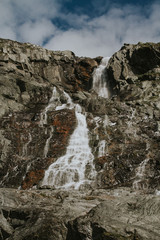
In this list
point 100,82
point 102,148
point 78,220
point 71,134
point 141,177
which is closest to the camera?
point 78,220

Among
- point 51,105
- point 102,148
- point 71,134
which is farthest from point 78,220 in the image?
point 51,105

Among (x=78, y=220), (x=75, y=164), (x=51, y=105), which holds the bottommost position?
(x=78, y=220)

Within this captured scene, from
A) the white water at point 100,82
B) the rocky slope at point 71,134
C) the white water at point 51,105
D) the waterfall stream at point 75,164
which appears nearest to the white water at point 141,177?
the rocky slope at point 71,134

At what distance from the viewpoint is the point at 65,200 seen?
15.9m

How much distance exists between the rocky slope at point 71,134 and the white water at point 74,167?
1.90ft

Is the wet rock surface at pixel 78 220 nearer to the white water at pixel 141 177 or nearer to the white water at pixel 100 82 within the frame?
the white water at pixel 141 177

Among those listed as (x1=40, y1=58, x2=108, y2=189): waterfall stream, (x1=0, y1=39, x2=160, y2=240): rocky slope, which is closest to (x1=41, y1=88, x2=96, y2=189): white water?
(x1=40, y1=58, x2=108, y2=189): waterfall stream

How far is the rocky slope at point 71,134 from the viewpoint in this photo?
10852mm

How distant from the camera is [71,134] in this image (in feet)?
121

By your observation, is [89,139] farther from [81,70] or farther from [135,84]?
[81,70]

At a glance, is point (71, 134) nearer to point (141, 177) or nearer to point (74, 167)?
point (74, 167)

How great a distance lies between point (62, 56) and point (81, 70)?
714cm

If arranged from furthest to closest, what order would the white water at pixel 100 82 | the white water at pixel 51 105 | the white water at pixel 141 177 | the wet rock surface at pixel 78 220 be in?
1. the white water at pixel 100 82
2. the white water at pixel 51 105
3. the white water at pixel 141 177
4. the wet rock surface at pixel 78 220

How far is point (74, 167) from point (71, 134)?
27.2ft
